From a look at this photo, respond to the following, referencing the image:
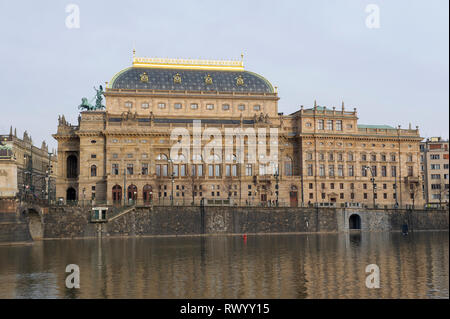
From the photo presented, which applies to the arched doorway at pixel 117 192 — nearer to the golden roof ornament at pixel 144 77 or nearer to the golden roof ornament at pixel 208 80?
the golden roof ornament at pixel 144 77

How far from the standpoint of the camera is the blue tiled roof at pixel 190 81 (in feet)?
450

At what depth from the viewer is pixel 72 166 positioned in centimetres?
13800

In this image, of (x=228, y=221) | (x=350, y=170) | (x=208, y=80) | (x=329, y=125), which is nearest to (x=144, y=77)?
(x=208, y=80)

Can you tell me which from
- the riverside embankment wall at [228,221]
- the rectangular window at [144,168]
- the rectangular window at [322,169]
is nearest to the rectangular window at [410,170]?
the riverside embankment wall at [228,221]

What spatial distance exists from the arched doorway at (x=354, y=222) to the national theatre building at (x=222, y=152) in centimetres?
362

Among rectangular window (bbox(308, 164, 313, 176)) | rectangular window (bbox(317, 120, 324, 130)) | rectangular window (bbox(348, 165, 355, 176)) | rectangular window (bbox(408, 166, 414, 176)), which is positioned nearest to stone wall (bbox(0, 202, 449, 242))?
rectangular window (bbox(408, 166, 414, 176))

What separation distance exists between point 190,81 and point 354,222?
2002 inches

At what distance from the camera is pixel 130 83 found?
136875 mm

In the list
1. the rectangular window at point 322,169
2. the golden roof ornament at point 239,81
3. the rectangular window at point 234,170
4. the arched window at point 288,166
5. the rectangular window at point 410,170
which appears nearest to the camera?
the rectangular window at point 234,170

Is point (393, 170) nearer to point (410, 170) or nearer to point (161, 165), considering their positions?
point (410, 170)
